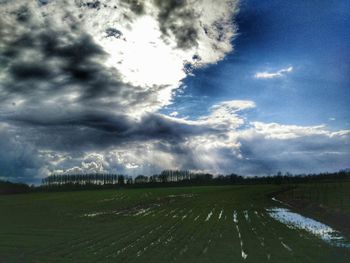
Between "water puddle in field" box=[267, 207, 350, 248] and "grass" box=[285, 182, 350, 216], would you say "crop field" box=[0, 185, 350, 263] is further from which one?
"grass" box=[285, 182, 350, 216]

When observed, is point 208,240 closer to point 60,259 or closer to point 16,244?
point 60,259

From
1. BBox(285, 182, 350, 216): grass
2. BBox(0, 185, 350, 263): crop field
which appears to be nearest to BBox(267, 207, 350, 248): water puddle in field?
BBox(0, 185, 350, 263): crop field

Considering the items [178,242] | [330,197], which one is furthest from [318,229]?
[330,197]

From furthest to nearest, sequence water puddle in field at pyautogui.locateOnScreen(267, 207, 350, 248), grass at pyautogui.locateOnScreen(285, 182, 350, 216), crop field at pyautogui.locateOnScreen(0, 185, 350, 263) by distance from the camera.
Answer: grass at pyautogui.locateOnScreen(285, 182, 350, 216)
water puddle in field at pyautogui.locateOnScreen(267, 207, 350, 248)
crop field at pyautogui.locateOnScreen(0, 185, 350, 263)

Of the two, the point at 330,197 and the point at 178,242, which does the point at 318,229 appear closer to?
the point at 178,242

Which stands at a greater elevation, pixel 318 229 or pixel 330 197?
pixel 330 197

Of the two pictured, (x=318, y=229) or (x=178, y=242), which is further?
(x=318, y=229)

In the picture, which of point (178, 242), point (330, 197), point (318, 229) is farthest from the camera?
point (330, 197)

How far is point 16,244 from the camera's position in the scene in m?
31.2

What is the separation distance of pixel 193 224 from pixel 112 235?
1001 cm

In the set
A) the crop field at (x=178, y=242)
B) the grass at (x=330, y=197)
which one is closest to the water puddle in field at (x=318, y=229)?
the crop field at (x=178, y=242)

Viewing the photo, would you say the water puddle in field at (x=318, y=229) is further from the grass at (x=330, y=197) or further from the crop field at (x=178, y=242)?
the grass at (x=330, y=197)

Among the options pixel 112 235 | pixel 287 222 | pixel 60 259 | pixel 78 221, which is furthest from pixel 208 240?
pixel 78 221

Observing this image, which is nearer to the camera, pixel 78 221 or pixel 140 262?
pixel 140 262
